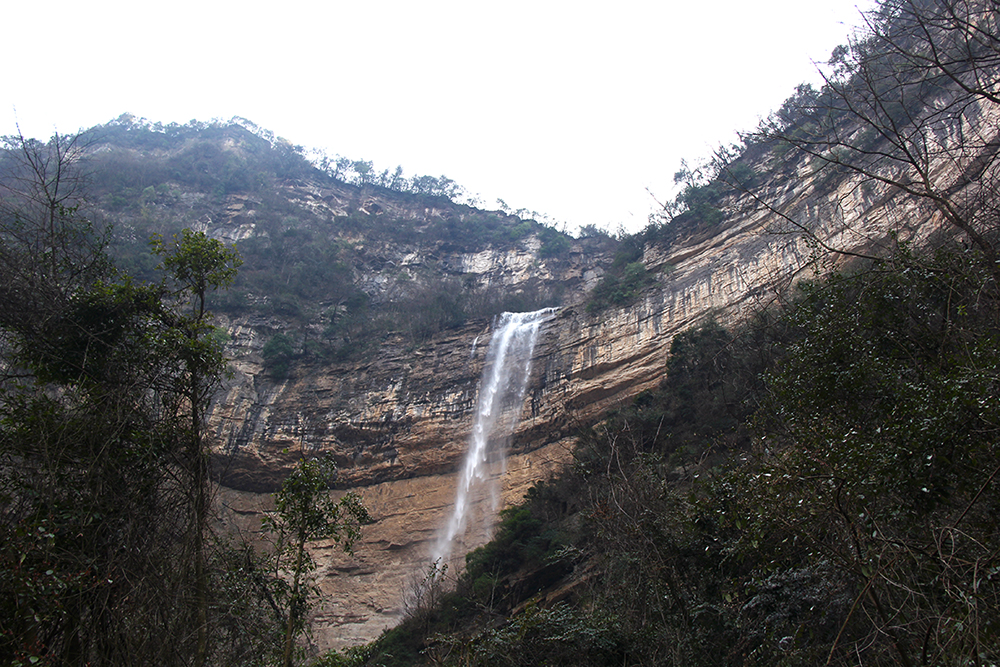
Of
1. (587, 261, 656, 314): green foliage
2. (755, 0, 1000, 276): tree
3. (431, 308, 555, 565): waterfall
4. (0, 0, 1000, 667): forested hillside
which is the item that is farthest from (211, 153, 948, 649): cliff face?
(755, 0, 1000, 276): tree

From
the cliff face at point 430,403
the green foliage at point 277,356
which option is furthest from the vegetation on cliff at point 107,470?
the green foliage at point 277,356

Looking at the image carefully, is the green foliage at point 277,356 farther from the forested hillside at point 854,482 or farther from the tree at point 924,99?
the tree at point 924,99

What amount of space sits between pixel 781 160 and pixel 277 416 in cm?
2401

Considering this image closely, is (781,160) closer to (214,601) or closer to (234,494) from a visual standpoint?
(214,601)

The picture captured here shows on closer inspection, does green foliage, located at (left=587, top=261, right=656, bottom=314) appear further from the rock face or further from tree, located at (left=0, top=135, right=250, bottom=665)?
tree, located at (left=0, top=135, right=250, bottom=665)

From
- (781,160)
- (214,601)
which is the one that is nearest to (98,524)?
(214,601)

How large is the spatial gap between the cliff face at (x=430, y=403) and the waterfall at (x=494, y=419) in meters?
0.43

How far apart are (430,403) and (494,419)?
3.14m

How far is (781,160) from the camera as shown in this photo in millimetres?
22562

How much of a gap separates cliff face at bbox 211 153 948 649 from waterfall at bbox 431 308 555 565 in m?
0.43

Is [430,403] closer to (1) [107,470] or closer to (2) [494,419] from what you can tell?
(2) [494,419]

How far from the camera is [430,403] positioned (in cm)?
2431

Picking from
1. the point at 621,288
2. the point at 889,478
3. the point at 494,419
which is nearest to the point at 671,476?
the point at 889,478

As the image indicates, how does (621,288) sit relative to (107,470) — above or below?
above
